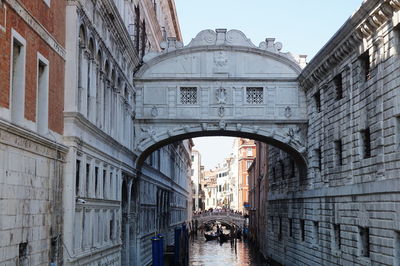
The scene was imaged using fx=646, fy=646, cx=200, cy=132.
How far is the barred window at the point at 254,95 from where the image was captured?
24.2 m

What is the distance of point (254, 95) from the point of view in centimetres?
2428

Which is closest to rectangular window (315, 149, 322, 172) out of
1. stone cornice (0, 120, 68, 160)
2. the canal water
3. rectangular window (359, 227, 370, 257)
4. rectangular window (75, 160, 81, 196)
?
rectangular window (359, 227, 370, 257)

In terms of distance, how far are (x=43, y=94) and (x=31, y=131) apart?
1450mm

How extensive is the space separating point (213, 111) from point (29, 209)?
13.3m

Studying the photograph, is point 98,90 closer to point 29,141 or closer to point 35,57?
point 35,57

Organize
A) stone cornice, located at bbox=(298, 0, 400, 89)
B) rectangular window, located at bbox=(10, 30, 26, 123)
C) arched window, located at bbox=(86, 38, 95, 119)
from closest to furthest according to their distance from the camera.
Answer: rectangular window, located at bbox=(10, 30, 26, 123) < stone cornice, located at bbox=(298, 0, 400, 89) < arched window, located at bbox=(86, 38, 95, 119)

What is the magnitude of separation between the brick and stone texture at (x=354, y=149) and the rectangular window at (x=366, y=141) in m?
0.03

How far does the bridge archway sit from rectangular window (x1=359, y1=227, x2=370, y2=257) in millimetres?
6618

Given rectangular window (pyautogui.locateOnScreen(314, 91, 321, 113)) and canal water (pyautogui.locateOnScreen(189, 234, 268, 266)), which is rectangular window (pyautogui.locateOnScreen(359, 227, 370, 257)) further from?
canal water (pyautogui.locateOnScreen(189, 234, 268, 266))

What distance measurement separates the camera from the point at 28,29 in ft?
37.9

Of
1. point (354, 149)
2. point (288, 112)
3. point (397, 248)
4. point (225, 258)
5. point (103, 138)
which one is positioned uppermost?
point (288, 112)

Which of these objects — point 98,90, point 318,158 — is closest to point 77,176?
point 98,90

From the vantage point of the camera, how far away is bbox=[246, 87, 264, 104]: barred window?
24.2 metres

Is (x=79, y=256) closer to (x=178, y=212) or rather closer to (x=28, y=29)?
(x=28, y=29)
